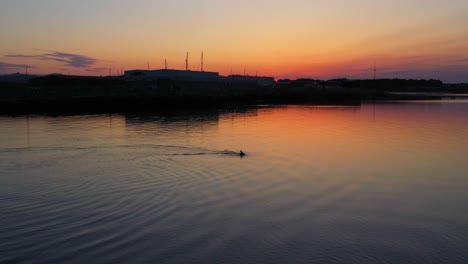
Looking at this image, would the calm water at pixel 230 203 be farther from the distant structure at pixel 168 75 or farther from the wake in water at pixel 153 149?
the distant structure at pixel 168 75

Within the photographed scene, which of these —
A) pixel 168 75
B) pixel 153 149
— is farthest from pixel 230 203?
pixel 168 75

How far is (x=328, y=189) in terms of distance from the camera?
14953 millimetres

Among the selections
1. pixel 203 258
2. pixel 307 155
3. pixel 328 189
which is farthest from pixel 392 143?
pixel 203 258

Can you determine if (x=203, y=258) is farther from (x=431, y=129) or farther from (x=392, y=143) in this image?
(x=431, y=129)

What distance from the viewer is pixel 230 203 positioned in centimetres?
1292

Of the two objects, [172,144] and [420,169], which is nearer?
[420,169]

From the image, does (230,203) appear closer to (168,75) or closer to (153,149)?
(153,149)

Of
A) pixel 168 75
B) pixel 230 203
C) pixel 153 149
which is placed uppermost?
pixel 168 75

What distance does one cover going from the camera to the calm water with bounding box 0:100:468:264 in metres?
9.29

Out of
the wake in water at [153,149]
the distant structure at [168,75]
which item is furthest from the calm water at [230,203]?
the distant structure at [168,75]

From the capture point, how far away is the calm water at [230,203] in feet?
30.5

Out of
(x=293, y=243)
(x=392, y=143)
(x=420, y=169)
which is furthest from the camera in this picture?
(x=392, y=143)

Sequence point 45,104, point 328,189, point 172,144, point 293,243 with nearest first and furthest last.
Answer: point 293,243 → point 328,189 → point 172,144 → point 45,104

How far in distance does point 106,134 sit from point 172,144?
7.90 metres
